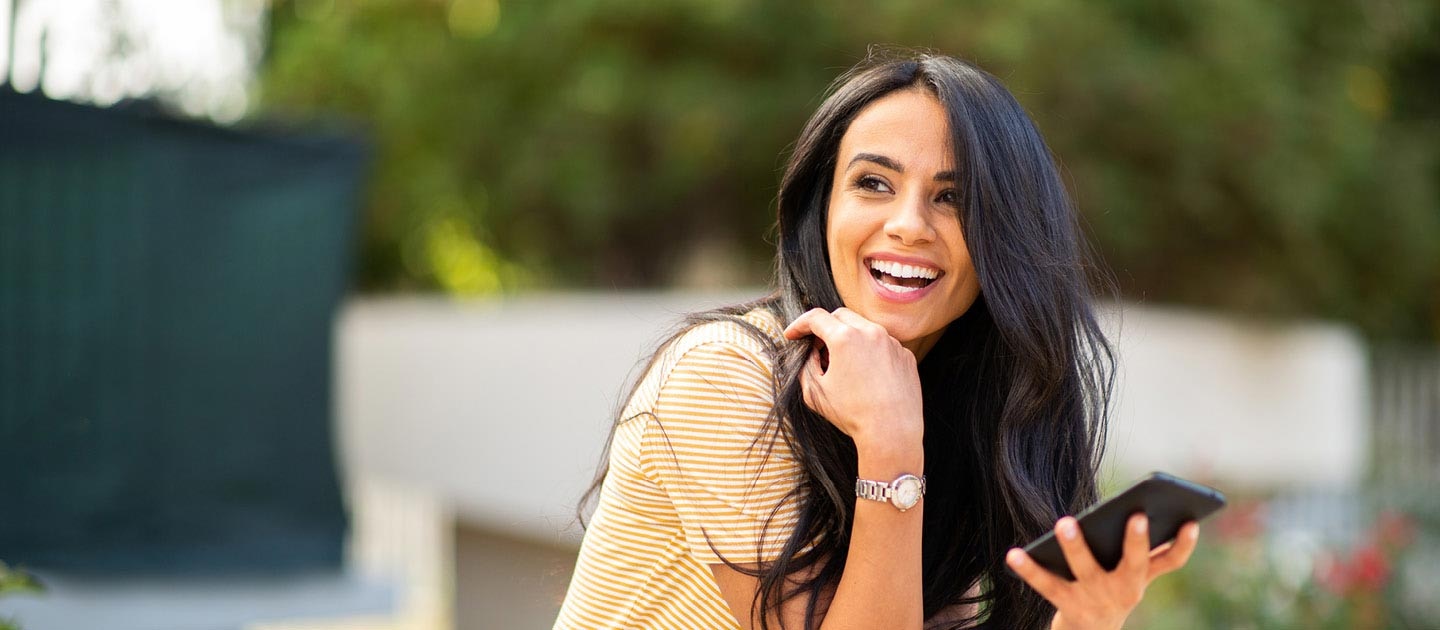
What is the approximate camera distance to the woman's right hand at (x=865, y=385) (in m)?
1.72

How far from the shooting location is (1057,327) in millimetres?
1938

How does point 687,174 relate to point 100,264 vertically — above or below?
above

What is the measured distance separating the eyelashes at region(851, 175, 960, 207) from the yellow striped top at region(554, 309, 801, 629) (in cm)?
23

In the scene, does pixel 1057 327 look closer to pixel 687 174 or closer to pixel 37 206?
pixel 37 206

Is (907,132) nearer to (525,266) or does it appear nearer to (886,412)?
(886,412)

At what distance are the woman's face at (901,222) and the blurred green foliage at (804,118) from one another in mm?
6981

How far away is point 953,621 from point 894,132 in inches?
27.9

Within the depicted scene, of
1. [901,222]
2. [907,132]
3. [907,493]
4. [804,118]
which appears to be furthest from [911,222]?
[804,118]

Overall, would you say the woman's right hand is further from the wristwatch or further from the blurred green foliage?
the blurred green foliage

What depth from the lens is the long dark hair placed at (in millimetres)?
1810

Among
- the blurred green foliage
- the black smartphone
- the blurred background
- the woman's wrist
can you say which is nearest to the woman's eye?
the woman's wrist

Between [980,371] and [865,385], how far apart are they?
410 millimetres

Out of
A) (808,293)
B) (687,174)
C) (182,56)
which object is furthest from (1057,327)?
(687,174)

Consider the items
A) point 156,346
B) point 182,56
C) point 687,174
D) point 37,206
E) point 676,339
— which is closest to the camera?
point 676,339
